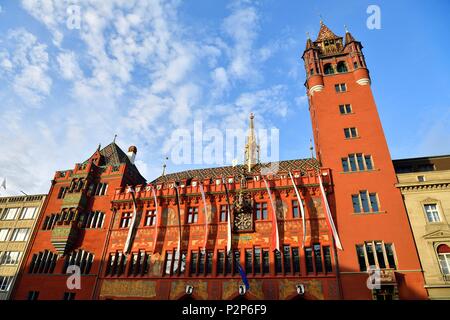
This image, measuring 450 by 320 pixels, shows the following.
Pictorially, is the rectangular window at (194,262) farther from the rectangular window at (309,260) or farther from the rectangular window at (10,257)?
the rectangular window at (10,257)

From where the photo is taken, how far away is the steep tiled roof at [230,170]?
3538cm

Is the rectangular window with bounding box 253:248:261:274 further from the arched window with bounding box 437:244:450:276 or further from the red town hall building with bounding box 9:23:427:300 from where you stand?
the arched window with bounding box 437:244:450:276

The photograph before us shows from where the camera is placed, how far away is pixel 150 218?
31828 millimetres

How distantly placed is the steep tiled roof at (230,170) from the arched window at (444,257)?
14296 mm

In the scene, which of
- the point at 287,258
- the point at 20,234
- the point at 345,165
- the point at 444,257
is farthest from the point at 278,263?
the point at 20,234

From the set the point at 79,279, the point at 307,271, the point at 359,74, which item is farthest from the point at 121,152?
the point at 359,74

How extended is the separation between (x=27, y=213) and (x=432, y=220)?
4602cm

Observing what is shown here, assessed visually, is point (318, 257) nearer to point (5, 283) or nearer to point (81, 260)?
point (81, 260)

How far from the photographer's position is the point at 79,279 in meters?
29.8

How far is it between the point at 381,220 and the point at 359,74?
699 inches

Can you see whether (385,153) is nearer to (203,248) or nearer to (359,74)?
(359,74)

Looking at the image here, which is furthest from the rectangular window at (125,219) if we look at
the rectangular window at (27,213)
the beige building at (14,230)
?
the rectangular window at (27,213)

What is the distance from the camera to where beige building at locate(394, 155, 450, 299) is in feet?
71.5
